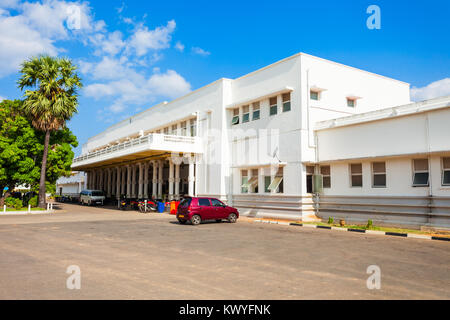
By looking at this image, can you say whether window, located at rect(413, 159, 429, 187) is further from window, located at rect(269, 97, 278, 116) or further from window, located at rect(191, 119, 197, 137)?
window, located at rect(191, 119, 197, 137)

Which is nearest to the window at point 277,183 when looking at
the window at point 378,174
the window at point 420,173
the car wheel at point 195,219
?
the car wheel at point 195,219

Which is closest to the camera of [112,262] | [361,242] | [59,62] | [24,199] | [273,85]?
[112,262]

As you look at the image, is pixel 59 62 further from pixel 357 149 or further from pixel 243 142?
pixel 357 149

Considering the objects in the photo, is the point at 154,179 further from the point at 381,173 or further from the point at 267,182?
the point at 381,173

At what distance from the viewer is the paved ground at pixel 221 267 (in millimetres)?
6141

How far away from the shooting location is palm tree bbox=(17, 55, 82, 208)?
31469 millimetres

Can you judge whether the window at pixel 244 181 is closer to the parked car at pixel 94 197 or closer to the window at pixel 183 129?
the window at pixel 183 129

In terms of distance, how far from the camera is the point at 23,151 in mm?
30531

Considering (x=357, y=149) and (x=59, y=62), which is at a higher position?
(x=59, y=62)

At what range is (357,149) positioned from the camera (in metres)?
19.8

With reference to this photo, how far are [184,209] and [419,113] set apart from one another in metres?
13.1

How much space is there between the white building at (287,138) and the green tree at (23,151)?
6.86 metres

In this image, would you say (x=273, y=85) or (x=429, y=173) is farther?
(x=273, y=85)
